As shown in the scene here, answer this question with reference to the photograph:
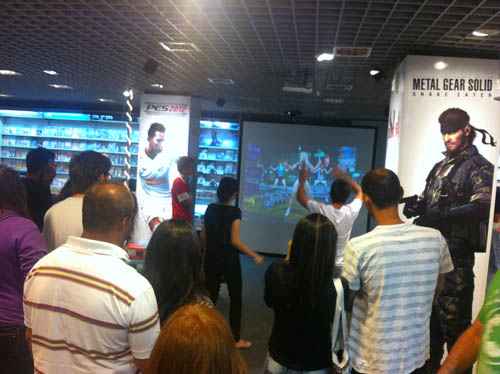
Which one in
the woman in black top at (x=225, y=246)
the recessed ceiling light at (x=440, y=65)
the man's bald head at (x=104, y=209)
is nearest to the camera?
the man's bald head at (x=104, y=209)

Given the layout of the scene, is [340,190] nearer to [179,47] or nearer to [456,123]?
[456,123]

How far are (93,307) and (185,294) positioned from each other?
0.38m

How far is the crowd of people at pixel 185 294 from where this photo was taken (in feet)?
4.61

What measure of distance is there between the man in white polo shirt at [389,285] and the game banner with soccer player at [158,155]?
14.6 ft

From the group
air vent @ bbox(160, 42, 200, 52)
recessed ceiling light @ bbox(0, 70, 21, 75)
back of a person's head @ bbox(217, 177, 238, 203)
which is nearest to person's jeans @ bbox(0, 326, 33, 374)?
back of a person's head @ bbox(217, 177, 238, 203)

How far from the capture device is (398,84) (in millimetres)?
3617

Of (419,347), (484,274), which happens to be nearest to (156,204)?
(484,274)

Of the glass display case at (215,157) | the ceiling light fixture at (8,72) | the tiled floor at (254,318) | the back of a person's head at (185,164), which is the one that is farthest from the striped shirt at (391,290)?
the glass display case at (215,157)

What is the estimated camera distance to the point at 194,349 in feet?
2.90

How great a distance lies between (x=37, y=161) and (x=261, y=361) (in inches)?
97.5

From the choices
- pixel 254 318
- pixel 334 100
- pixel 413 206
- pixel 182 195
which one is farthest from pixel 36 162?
pixel 334 100

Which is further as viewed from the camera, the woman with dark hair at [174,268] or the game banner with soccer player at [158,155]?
the game banner with soccer player at [158,155]

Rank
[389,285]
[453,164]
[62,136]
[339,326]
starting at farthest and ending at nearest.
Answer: [62,136]
[453,164]
[339,326]
[389,285]

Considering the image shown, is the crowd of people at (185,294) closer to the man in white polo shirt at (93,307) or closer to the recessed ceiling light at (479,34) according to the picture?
the man in white polo shirt at (93,307)
